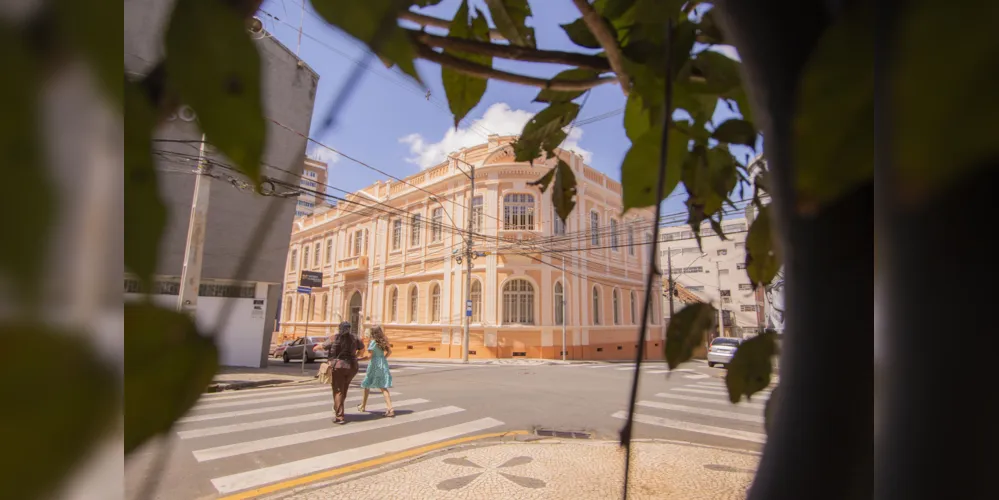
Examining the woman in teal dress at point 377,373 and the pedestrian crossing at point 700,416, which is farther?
the woman in teal dress at point 377,373

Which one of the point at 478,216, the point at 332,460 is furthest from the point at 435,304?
the point at 332,460

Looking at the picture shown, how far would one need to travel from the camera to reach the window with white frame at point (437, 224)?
51.4ft

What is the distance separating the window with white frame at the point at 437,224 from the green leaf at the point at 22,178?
1537 centimetres

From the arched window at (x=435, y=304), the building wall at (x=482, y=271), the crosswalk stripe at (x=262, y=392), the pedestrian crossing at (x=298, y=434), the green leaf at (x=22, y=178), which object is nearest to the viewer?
the green leaf at (x=22, y=178)

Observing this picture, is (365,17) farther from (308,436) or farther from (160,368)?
(308,436)

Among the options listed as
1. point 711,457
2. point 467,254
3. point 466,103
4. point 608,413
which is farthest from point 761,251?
point 467,254

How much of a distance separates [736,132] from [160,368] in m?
0.63

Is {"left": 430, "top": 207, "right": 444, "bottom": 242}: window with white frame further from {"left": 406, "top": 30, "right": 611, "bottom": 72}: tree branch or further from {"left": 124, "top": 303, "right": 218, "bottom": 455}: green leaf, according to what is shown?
{"left": 124, "top": 303, "right": 218, "bottom": 455}: green leaf

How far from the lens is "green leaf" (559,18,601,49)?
0.67 meters

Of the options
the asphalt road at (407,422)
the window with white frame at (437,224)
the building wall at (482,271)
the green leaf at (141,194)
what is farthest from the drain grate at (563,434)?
the window with white frame at (437,224)

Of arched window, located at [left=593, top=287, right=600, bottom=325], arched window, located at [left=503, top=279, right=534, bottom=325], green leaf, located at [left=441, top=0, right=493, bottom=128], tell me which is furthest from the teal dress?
arched window, located at [left=593, top=287, right=600, bottom=325]

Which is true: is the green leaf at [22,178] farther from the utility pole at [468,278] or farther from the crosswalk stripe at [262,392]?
the utility pole at [468,278]

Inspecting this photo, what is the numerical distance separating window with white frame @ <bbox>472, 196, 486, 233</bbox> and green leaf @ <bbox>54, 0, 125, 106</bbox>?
1485 cm

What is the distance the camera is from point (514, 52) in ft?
2.15
